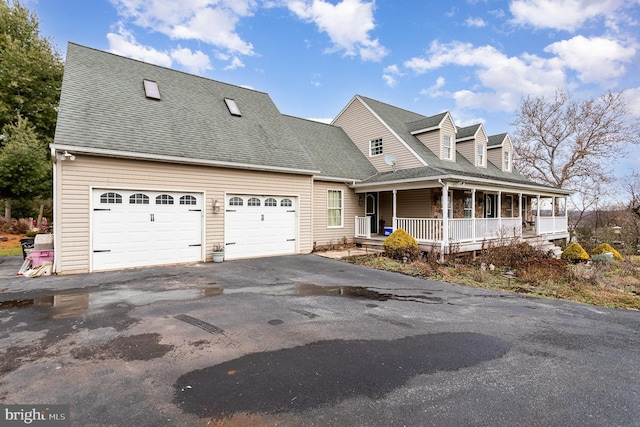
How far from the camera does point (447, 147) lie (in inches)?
670

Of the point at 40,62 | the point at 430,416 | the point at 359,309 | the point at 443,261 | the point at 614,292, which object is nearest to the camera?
the point at 430,416

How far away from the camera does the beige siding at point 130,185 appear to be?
8266mm

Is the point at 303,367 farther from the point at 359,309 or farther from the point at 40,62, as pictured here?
the point at 40,62

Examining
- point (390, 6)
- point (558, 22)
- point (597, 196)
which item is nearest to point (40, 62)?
point (390, 6)

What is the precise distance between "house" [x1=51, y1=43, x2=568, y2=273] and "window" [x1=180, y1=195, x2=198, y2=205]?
0.04 metres

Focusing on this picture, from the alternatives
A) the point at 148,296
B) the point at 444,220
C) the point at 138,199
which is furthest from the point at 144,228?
the point at 444,220

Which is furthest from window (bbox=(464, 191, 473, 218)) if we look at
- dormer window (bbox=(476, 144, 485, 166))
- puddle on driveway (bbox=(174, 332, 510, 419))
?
puddle on driveway (bbox=(174, 332, 510, 419))

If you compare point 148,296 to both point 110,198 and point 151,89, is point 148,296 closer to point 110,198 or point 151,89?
point 110,198

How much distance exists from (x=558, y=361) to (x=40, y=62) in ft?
93.2

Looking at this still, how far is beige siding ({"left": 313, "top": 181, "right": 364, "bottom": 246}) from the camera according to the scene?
1394cm

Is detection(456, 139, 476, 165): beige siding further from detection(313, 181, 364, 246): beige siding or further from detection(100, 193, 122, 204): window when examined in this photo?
detection(100, 193, 122, 204): window

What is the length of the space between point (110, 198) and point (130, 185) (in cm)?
63

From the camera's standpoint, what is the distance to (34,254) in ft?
27.9

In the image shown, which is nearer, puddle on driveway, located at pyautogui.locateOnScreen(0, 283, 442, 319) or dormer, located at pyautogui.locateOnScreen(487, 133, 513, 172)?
puddle on driveway, located at pyautogui.locateOnScreen(0, 283, 442, 319)
